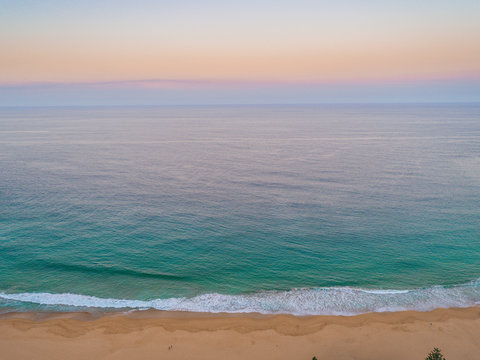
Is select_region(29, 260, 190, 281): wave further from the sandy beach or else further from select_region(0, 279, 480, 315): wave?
the sandy beach

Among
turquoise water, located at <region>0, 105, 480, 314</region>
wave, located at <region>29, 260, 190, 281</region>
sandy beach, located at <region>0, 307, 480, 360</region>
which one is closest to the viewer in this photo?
sandy beach, located at <region>0, 307, 480, 360</region>

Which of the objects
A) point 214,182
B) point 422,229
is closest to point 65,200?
point 214,182

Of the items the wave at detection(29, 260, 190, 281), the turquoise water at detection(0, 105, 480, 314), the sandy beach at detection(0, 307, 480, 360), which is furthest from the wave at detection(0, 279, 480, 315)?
the wave at detection(29, 260, 190, 281)

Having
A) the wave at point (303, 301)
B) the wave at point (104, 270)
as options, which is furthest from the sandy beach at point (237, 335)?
the wave at point (104, 270)

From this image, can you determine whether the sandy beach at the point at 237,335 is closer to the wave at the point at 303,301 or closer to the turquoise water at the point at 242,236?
the wave at the point at 303,301

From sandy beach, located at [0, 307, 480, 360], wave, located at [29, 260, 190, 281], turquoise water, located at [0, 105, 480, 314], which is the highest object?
turquoise water, located at [0, 105, 480, 314]

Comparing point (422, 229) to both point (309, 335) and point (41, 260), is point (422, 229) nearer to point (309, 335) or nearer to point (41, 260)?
point (309, 335)

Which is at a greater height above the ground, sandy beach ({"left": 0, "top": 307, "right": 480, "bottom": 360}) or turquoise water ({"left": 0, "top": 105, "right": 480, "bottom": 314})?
turquoise water ({"left": 0, "top": 105, "right": 480, "bottom": 314})
